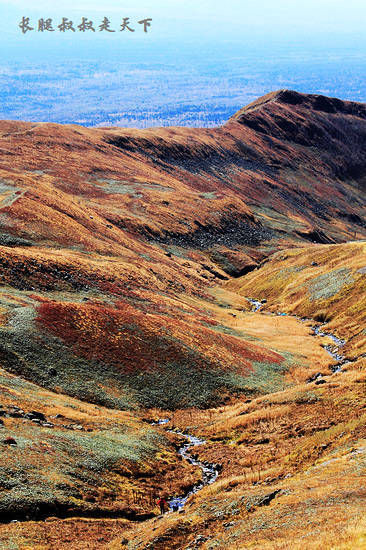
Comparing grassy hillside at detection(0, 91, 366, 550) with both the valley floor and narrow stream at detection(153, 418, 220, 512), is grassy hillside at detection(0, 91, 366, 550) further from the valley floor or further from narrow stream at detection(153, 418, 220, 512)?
narrow stream at detection(153, 418, 220, 512)

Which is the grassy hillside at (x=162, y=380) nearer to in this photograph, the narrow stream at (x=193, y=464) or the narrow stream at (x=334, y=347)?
the narrow stream at (x=193, y=464)

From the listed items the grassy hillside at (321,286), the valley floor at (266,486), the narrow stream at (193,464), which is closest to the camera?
the valley floor at (266,486)

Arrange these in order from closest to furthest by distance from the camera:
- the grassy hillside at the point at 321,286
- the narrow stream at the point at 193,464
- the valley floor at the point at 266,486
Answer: the valley floor at the point at 266,486 < the narrow stream at the point at 193,464 < the grassy hillside at the point at 321,286

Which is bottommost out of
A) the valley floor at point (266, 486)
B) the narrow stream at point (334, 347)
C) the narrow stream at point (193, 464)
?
the narrow stream at point (334, 347)

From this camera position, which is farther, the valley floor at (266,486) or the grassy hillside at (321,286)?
the grassy hillside at (321,286)

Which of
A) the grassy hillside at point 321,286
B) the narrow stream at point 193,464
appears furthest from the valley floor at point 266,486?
the grassy hillside at point 321,286

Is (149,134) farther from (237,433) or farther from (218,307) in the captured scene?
(237,433)

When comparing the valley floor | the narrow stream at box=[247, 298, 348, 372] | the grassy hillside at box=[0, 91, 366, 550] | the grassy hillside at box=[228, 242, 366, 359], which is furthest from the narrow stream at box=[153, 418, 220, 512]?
the grassy hillside at box=[228, 242, 366, 359]

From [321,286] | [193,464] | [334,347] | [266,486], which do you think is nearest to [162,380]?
[193,464]
